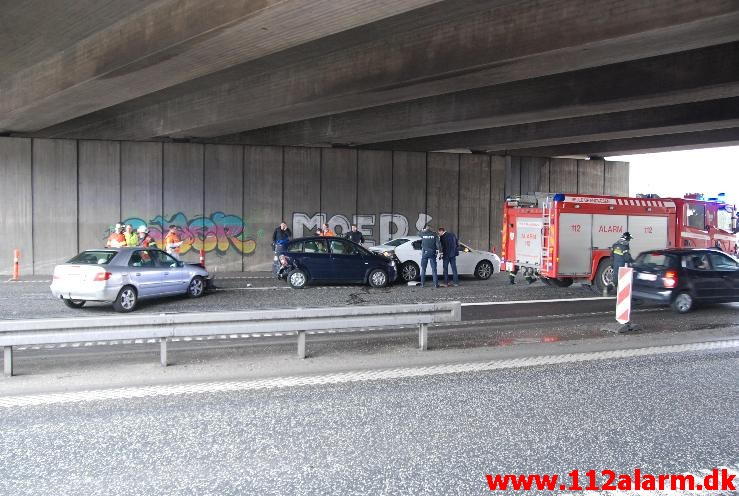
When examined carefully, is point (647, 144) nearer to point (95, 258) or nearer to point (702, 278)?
point (702, 278)

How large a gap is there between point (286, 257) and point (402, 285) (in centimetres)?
391

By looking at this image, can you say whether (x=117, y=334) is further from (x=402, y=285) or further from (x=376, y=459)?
(x=402, y=285)

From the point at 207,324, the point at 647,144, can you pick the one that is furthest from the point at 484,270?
the point at 207,324

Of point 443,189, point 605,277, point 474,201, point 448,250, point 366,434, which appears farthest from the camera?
point 474,201

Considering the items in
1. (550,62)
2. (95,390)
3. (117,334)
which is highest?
(550,62)

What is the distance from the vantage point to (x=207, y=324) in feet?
26.8

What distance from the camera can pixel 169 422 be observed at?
19.3 ft

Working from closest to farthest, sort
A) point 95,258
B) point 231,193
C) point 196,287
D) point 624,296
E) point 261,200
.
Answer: point 624,296
point 95,258
point 196,287
point 231,193
point 261,200

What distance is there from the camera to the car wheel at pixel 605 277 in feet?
57.0

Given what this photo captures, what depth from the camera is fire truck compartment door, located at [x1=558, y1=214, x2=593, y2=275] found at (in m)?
17.1

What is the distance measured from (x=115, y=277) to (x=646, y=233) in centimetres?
1429

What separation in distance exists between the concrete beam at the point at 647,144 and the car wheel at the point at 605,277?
28.3 ft

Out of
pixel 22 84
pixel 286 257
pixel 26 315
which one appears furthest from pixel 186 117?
pixel 26 315

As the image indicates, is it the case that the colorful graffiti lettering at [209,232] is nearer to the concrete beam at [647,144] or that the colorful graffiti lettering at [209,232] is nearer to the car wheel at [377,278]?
the car wheel at [377,278]
